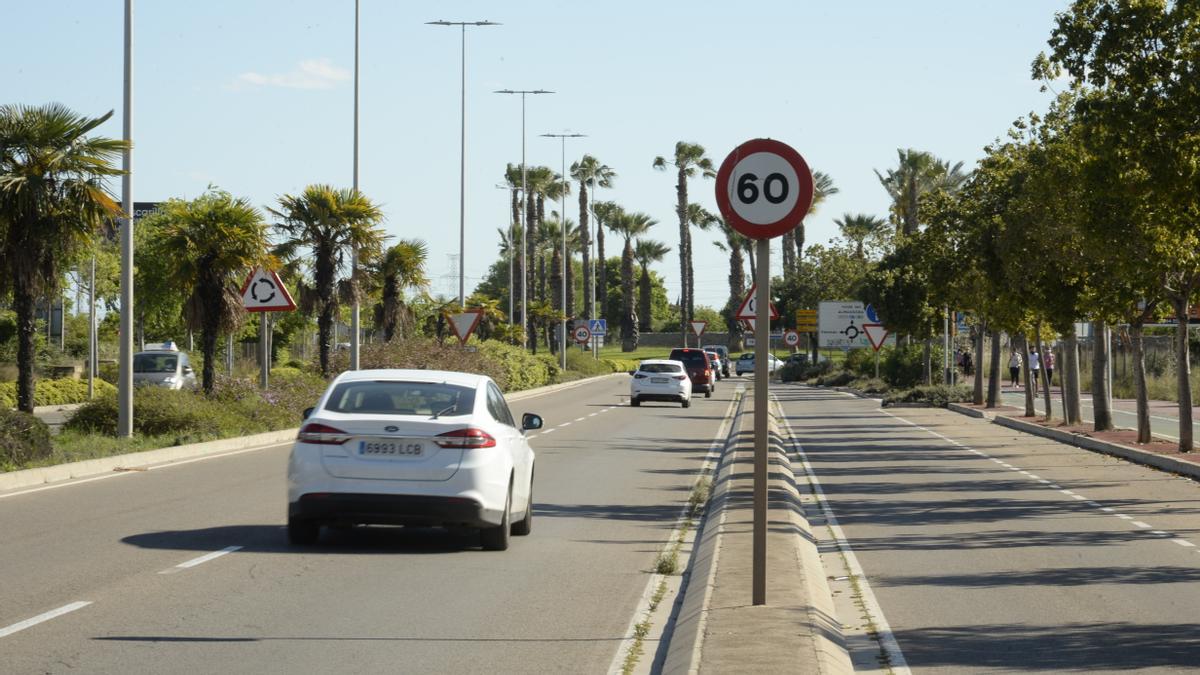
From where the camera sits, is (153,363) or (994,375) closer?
(153,363)

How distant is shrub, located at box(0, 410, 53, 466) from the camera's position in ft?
65.8

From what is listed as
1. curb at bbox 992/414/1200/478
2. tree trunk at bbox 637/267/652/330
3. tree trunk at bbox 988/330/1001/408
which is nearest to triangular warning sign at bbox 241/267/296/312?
curb at bbox 992/414/1200/478

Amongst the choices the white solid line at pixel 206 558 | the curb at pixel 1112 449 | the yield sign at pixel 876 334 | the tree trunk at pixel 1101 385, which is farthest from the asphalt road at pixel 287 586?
the yield sign at pixel 876 334

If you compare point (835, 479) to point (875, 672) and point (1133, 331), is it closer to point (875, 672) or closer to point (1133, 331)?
point (1133, 331)

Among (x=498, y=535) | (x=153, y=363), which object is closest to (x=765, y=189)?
(x=498, y=535)

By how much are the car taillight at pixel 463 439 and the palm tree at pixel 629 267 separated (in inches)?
4320

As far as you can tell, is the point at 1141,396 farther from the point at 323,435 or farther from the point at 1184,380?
the point at 323,435

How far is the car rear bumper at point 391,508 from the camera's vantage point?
12.7m

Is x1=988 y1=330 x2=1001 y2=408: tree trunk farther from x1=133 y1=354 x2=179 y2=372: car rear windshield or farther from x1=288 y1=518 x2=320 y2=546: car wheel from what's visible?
x1=288 y1=518 x2=320 y2=546: car wheel

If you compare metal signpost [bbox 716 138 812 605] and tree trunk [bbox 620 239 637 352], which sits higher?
tree trunk [bbox 620 239 637 352]

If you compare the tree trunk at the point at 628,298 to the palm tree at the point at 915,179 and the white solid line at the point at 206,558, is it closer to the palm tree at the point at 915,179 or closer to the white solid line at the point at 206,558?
the palm tree at the point at 915,179

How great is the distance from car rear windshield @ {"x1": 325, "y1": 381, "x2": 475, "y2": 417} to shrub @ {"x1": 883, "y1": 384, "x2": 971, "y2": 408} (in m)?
40.2

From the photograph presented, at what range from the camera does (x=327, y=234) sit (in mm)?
40188

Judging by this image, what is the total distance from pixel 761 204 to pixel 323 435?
4.88 meters
